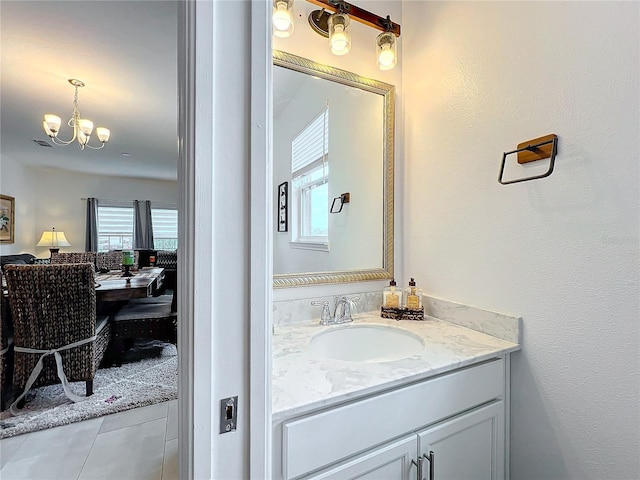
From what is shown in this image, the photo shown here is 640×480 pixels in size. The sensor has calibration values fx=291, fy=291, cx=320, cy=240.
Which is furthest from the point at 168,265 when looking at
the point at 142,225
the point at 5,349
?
the point at 5,349

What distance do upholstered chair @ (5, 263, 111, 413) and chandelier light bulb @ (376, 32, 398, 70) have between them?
6.80 ft

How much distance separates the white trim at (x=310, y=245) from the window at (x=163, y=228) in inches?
183

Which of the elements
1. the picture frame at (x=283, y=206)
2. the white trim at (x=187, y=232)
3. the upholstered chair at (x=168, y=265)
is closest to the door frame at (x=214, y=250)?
the white trim at (x=187, y=232)

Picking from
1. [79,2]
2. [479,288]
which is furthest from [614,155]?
[79,2]

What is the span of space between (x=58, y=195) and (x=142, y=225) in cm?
130

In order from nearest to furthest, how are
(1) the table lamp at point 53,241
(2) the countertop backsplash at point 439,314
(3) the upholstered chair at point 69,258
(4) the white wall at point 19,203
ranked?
(2) the countertop backsplash at point 439,314 < (3) the upholstered chair at point 69,258 < (4) the white wall at point 19,203 < (1) the table lamp at point 53,241

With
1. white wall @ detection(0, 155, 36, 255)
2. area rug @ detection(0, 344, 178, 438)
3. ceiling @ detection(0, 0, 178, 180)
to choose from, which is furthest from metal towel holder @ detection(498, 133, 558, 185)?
white wall @ detection(0, 155, 36, 255)

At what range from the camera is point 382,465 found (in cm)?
77

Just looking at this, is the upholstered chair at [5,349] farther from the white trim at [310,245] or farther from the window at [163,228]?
the window at [163,228]

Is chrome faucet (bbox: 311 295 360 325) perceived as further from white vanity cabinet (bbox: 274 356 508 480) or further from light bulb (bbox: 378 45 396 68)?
light bulb (bbox: 378 45 396 68)

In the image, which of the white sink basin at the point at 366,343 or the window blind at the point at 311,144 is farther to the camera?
the window blind at the point at 311,144

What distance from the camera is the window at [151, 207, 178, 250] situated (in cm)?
525

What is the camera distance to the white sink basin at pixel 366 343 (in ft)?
3.85

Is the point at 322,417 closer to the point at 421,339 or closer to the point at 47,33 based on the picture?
the point at 421,339
